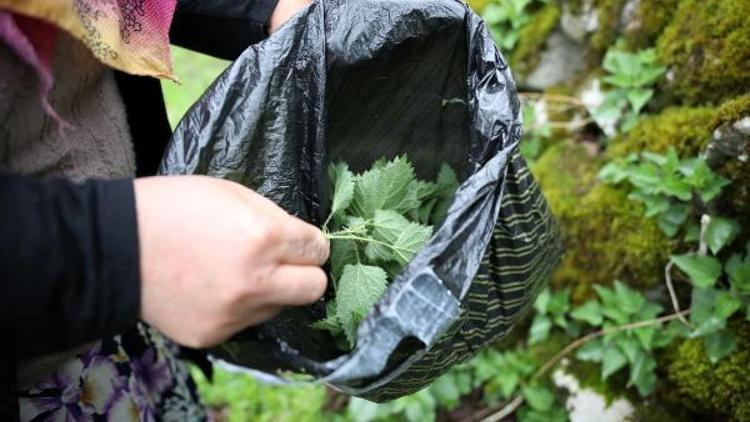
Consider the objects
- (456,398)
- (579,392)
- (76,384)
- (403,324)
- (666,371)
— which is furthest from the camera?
(456,398)

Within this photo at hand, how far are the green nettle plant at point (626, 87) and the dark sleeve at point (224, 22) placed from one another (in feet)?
2.80

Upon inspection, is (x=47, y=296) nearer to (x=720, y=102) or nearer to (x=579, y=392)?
(x=579, y=392)

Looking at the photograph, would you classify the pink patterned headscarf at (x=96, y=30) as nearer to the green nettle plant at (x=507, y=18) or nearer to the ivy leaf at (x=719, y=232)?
the ivy leaf at (x=719, y=232)

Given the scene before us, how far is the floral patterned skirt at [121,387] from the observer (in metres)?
0.90

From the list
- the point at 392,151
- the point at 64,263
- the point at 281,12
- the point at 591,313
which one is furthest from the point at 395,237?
the point at 591,313

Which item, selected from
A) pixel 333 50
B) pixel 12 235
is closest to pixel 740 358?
pixel 333 50

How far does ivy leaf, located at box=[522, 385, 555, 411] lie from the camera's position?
56.4 inches

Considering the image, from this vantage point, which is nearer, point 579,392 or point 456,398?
point 579,392

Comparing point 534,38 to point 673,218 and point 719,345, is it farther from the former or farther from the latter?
point 719,345

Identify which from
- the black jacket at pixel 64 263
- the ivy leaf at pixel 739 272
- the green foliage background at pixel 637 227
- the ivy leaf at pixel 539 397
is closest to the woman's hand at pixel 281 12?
the black jacket at pixel 64 263

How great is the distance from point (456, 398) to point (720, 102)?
867 millimetres

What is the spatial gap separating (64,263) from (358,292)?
0.43 meters

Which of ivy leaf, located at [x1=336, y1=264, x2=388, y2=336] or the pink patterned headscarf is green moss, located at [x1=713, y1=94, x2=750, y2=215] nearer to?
ivy leaf, located at [x1=336, y1=264, x2=388, y2=336]

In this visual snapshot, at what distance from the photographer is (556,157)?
1630mm
